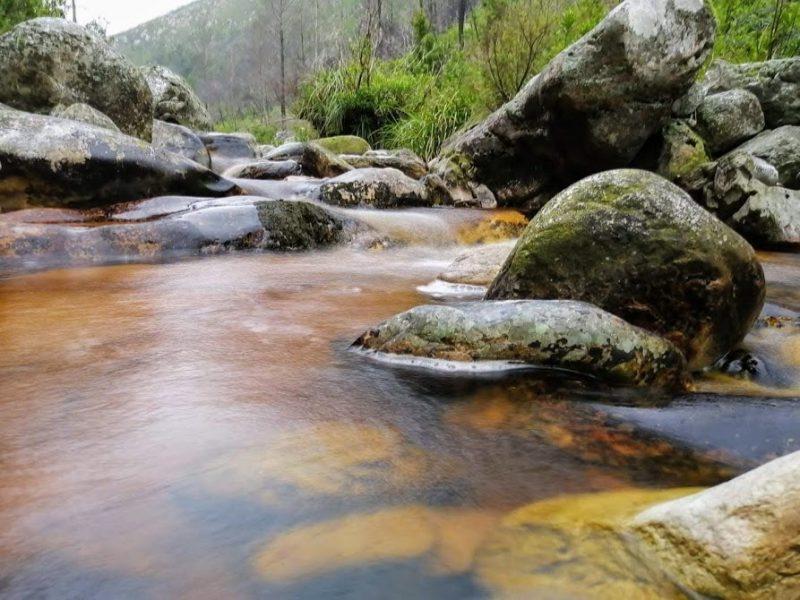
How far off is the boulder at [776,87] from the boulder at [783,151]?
1.26ft

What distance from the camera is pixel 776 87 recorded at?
27.7ft

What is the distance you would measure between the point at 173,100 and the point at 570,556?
654 inches

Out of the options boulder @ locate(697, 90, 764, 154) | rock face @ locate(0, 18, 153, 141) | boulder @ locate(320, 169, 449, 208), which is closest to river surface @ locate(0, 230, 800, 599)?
boulder @ locate(320, 169, 449, 208)

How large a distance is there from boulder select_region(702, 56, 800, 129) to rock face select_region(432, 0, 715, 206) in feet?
6.28

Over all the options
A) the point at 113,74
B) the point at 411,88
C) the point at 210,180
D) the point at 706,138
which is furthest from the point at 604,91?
the point at 411,88

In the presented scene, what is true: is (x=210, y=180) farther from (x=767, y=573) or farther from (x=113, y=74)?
(x=767, y=573)

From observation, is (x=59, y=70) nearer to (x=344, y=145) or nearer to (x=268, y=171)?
(x=268, y=171)

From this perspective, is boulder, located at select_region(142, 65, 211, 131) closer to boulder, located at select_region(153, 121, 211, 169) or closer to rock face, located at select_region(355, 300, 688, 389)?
boulder, located at select_region(153, 121, 211, 169)

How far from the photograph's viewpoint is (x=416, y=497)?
A: 5.25ft

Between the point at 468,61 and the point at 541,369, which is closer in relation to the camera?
the point at 541,369

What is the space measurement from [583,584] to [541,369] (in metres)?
1.39

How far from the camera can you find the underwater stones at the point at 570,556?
4.04 ft

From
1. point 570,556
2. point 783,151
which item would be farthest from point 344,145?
point 570,556

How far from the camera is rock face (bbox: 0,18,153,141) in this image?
299 inches
